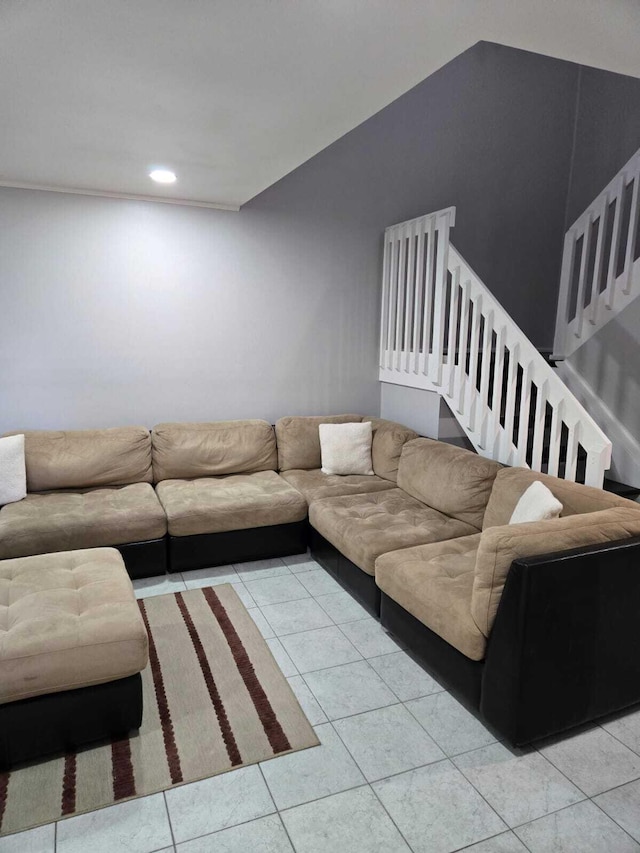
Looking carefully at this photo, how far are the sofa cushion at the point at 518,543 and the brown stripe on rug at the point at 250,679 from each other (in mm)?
846

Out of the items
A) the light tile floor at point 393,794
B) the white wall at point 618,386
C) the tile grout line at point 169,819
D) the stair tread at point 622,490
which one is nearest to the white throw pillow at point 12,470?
the light tile floor at point 393,794

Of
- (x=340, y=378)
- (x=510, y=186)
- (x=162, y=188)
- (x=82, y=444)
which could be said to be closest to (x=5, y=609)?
(x=82, y=444)

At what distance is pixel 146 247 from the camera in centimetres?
405

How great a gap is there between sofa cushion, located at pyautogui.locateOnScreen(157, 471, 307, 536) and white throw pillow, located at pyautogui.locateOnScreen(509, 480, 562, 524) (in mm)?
1461

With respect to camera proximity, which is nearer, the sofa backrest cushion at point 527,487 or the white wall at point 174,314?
the sofa backrest cushion at point 527,487

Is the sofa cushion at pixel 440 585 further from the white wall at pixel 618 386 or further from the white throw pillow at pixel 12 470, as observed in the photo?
the white throw pillow at pixel 12 470

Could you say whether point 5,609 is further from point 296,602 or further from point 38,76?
point 38,76

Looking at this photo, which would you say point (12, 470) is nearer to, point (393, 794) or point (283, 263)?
point (283, 263)

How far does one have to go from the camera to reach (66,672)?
1961mm

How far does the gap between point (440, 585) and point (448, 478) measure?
1077mm

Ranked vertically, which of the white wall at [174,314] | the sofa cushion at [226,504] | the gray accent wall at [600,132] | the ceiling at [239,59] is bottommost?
the sofa cushion at [226,504]

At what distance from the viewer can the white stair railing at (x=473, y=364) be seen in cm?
318

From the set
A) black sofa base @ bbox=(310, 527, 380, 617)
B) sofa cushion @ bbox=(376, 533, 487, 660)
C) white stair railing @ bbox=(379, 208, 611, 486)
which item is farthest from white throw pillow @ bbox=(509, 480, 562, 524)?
black sofa base @ bbox=(310, 527, 380, 617)

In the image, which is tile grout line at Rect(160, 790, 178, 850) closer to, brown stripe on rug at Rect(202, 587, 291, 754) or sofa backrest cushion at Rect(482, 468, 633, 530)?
brown stripe on rug at Rect(202, 587, 291, 754)
